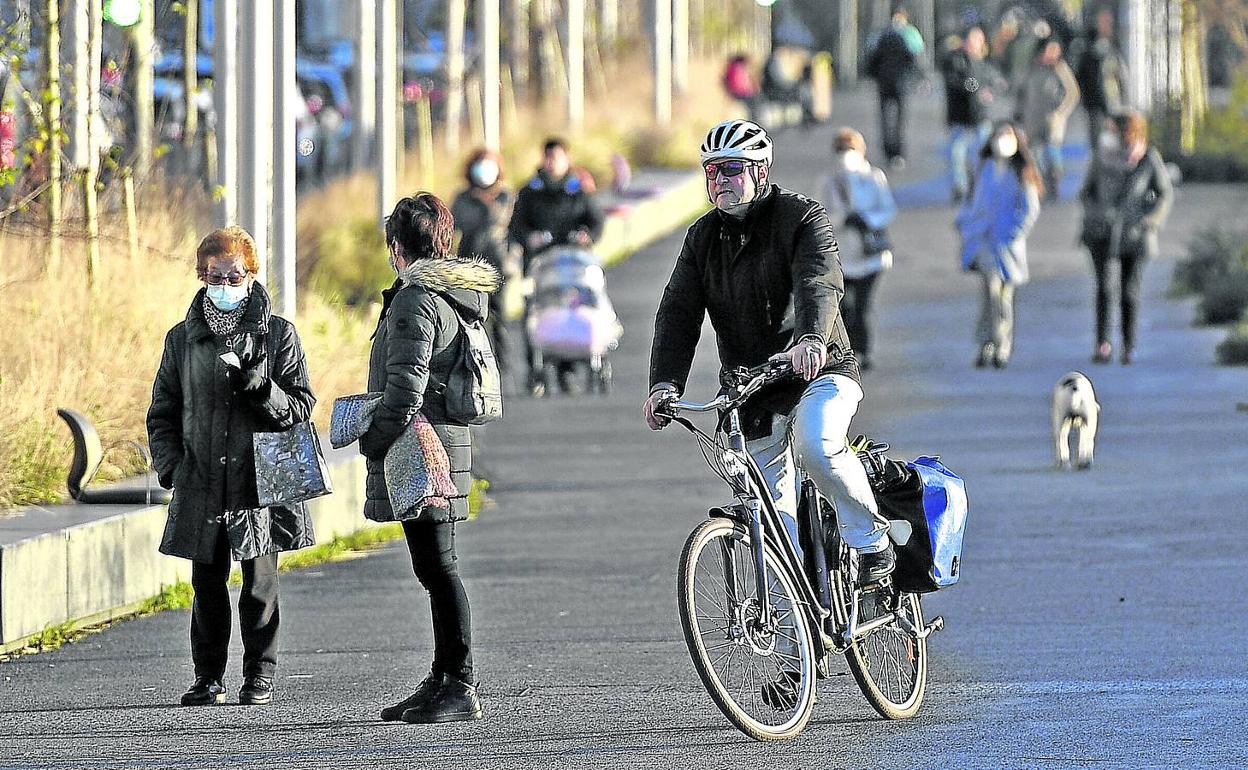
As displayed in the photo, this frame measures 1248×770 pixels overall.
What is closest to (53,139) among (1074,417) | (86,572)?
(86,572)

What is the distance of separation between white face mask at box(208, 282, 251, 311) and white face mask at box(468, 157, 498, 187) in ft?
30.1

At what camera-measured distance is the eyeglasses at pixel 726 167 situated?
22.6 feet

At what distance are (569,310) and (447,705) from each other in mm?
8796

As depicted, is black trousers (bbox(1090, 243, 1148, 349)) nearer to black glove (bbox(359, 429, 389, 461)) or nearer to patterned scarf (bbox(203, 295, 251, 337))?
patterned scarf (bbox(203, 295, 251, 337))

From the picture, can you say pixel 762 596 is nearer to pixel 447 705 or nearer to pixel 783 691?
pixel 783 691

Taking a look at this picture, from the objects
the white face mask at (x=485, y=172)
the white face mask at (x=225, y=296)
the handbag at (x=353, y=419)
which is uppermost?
the white face mask at (x=485, y=172)

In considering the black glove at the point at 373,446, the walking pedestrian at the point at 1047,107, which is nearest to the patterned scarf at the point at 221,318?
the black glove at the point at 373,446

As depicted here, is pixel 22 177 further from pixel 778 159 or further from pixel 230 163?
pixel 778 159

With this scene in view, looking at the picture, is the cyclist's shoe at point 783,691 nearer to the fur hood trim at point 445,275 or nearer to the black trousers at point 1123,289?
the fur hood trim at point 445,275

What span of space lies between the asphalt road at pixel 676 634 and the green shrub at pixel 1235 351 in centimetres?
121

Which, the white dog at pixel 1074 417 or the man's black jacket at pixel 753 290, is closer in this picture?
the man's black jacket at pixel 753 290

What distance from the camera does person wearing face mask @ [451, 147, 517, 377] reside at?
16.5m

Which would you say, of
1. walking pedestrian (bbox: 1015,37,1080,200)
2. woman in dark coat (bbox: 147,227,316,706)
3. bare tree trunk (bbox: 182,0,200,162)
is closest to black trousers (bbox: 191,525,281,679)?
woman in dark coat (bbox: 147,227,316,706)

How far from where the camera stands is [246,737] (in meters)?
7.02
